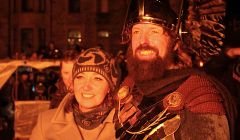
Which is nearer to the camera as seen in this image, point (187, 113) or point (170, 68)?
point (187, 113)

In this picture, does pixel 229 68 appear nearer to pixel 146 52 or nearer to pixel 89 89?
pixel 146 52

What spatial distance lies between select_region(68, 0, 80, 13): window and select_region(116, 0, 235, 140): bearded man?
80.0ft

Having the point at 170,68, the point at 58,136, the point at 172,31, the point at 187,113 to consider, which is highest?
the point at 172,31

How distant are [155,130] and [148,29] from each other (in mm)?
825

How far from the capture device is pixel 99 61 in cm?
368

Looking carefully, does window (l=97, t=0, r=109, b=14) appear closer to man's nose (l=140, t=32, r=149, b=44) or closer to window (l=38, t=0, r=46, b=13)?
window (l=38, t=0, r=46, b=13)

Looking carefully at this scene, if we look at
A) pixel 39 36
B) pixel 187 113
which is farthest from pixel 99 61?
pixel 39 36

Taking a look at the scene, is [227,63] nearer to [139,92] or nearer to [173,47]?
[173,47]

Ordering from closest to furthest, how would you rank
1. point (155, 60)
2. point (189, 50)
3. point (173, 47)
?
point (155, 60) → point (173, 47) → point (189, 50)

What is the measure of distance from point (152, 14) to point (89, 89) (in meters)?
Answer: 0.82

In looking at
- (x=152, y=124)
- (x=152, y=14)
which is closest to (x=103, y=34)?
(x=152, y=14)

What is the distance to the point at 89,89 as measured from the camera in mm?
3506

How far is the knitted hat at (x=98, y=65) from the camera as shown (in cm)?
362

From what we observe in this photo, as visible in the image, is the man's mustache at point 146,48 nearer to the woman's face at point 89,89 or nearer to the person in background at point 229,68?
the woman's face at point 89,89
